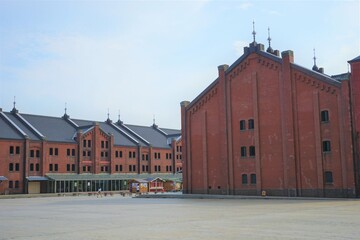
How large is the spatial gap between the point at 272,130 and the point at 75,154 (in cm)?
4223

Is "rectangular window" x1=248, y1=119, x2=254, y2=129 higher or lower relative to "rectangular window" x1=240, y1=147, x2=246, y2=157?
higher

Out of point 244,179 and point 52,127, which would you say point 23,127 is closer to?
point 52,127

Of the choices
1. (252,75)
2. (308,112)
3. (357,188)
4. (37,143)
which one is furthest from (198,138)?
(37,143)

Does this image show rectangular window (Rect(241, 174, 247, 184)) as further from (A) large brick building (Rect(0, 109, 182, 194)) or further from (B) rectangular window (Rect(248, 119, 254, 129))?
(A) large brick building (Rect(0, 109, 182, 194))

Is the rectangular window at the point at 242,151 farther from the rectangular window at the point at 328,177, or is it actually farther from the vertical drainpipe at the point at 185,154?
the rectangular window at the point at 328,177

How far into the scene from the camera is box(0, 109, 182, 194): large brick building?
69.8 metres

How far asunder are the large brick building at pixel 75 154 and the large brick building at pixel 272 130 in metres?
29.4

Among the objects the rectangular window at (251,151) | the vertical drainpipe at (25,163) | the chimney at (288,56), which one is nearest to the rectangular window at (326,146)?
the rectangular window at (251,151)

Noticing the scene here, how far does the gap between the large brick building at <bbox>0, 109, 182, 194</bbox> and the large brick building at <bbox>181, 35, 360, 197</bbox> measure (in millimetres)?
29442

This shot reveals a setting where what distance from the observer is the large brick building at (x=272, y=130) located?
40.7 metres

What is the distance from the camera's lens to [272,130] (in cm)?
4603

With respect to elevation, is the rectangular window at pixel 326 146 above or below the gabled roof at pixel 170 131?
below

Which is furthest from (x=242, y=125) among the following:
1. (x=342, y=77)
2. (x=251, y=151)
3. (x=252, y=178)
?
(x=342, y=77)

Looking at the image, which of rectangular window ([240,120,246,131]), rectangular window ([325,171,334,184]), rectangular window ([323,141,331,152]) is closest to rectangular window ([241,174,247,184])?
rectangular window ([240,120,246,131])
